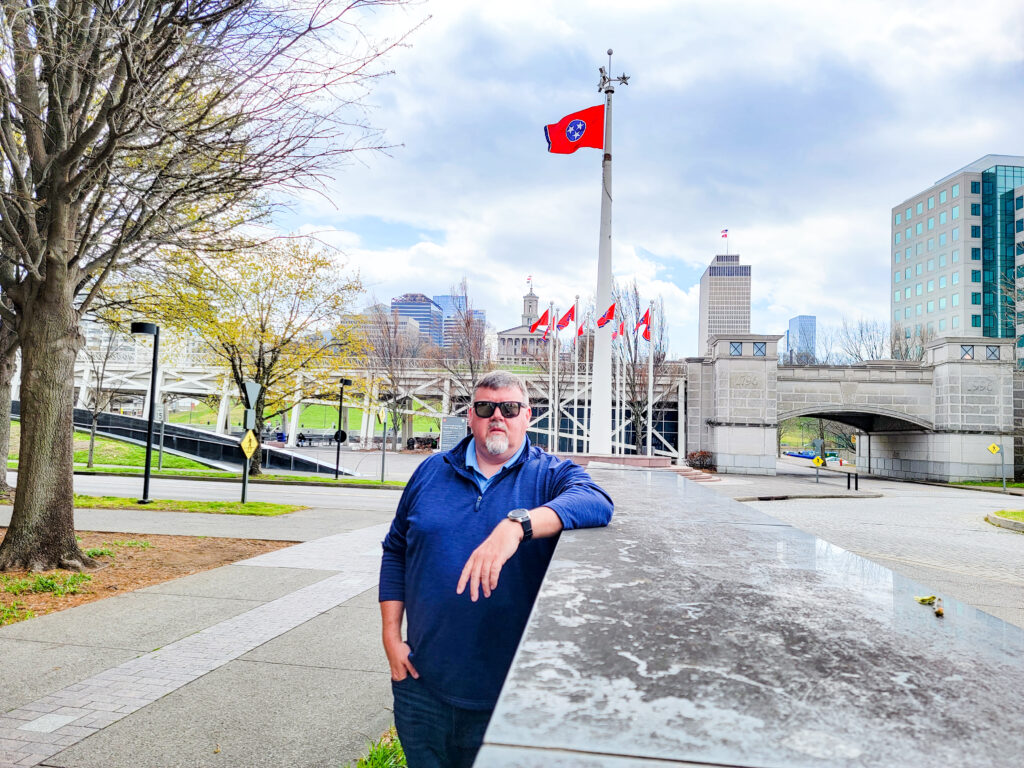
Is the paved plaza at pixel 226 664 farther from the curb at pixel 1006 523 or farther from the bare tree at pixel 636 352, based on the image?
the bare tree at pixel 636 352

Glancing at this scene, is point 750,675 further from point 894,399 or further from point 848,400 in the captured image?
point 894,399

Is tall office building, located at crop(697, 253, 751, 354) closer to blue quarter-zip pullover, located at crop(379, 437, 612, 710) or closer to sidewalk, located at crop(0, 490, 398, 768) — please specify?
sidewalk, located at crop(0, 490, 398, 768)

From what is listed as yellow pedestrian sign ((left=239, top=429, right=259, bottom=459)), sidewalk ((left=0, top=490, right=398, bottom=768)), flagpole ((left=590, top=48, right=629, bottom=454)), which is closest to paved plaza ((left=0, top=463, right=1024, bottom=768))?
sidewalk ((left=0, top=490, right=398, bottom=768))

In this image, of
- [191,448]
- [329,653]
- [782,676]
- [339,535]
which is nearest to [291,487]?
[339,535]

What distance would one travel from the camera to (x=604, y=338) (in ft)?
60.6

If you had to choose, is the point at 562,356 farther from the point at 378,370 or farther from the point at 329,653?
the point at 329,653

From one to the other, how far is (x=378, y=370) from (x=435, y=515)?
4374 cm

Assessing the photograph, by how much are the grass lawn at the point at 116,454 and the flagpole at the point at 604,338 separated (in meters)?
20.0

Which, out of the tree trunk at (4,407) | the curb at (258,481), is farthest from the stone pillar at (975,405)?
the tree trunk at (4,407)

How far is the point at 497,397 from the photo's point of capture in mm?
2875

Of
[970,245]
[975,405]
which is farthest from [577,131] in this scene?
[970,245]

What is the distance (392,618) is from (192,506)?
13.9 metres

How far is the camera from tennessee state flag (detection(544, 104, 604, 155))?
16578mm

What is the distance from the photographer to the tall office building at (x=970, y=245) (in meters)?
69.6
